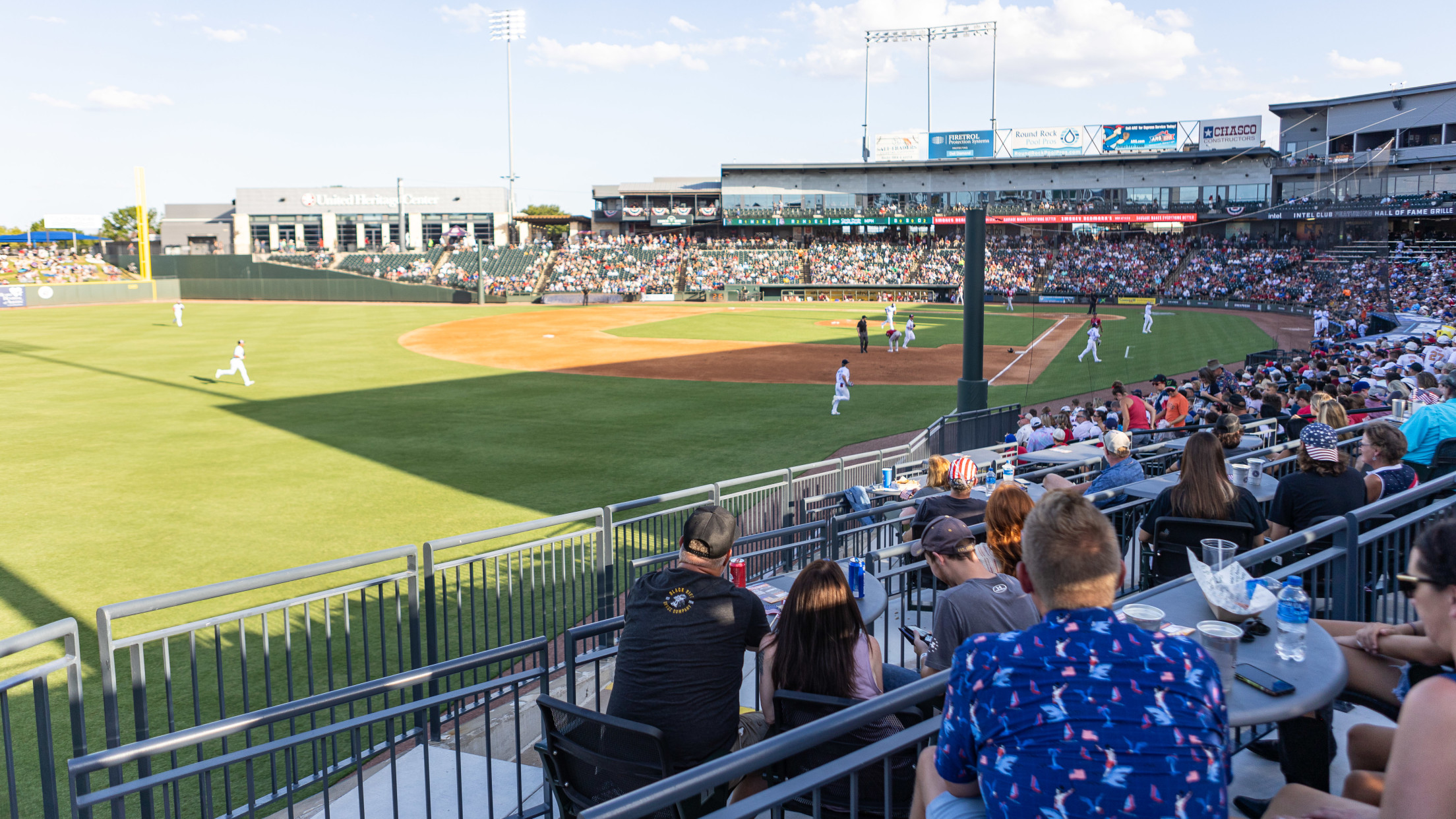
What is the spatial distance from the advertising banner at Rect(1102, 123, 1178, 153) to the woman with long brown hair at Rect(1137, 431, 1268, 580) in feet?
269

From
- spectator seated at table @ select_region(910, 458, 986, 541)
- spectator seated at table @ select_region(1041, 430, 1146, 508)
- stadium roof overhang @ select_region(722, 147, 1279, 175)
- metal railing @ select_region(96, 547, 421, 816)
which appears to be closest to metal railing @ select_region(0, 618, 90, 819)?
metal railing @ select_region(96, 547, 421, 816)

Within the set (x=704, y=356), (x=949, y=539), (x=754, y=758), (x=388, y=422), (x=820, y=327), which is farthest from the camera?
(x=820, y=327)

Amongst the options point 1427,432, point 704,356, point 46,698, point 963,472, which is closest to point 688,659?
point 46,698

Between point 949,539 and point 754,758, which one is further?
point 949,539

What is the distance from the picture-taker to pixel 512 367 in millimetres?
33906

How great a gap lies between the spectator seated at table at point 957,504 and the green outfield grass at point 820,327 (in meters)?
33.2

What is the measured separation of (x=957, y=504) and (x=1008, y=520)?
7.44ft

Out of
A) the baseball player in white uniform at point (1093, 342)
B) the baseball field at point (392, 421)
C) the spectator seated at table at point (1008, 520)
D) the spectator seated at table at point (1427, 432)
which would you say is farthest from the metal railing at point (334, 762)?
the baseball player in white uniform at point (1093, 342)

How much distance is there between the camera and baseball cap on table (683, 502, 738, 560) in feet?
15.2

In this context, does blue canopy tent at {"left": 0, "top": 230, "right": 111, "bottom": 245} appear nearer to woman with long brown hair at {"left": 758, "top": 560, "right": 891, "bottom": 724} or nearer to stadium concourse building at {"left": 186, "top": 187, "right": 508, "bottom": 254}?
stadium concourse building at {"left": 186, "top": 187, "right": 508, "bottom": 254}

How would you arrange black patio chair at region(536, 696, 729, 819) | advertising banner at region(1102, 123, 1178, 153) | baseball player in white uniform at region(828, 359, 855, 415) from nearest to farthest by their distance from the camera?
black patio chair at region(536, 696, 729, 819), baseball player in white uniform at region(828, 359, 855, 415), advertising banner at region(1102, 123, 1178, 153)

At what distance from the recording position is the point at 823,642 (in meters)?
4.02

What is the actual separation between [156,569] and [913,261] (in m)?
69.0

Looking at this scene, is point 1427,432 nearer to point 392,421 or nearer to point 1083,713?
point 1083,713
